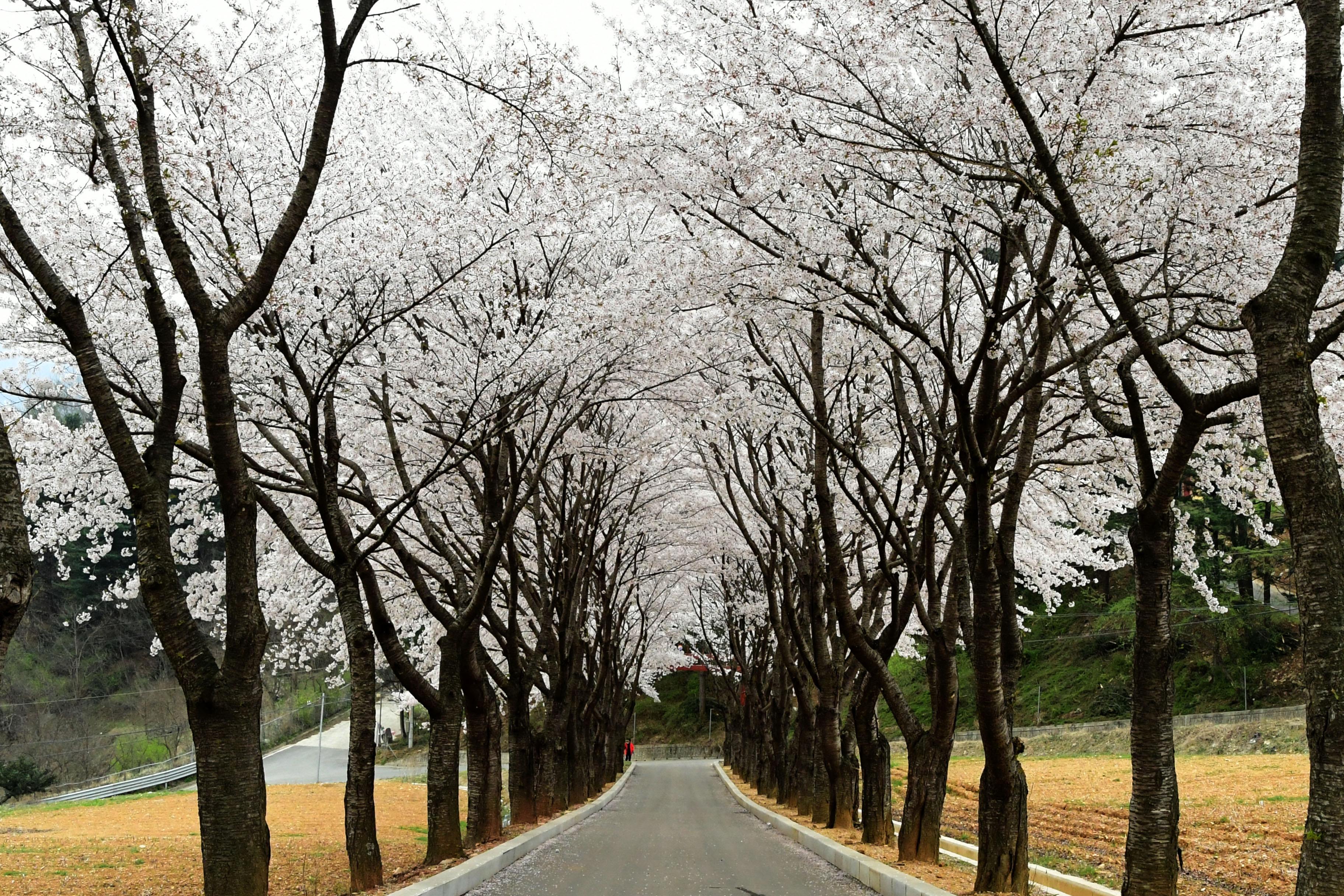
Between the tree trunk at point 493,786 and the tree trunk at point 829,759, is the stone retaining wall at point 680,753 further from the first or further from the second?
the tree trunk at point 493,786

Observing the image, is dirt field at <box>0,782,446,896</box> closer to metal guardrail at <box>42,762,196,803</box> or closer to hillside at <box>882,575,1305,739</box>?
metal guardrail at <box>42,762,196,803</box>

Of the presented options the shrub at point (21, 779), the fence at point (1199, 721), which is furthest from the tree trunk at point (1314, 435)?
the shrub at point (21, 779)

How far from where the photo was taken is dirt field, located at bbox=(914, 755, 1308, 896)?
1130 centimetres

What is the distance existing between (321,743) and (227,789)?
2932cm

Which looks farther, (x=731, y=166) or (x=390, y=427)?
(x=390, y=427)

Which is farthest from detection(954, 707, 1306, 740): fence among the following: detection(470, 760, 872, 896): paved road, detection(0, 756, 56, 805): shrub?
detection(0, 756, 56, 805): shrub

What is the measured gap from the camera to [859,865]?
10906 millimetres

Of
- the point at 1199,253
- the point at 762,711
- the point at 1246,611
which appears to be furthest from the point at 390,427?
the point at 1246,611

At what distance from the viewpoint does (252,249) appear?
34.0 ft

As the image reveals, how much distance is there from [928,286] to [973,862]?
695 centimetres

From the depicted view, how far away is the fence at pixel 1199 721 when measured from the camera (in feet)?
113

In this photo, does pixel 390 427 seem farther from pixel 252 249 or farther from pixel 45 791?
pixel 45 791

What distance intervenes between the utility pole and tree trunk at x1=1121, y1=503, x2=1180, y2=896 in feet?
86.3

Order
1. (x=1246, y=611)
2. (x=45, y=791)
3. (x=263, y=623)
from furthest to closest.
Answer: (x=1246, y=611)
(x=45, y=791)
(x=263, y=623)
